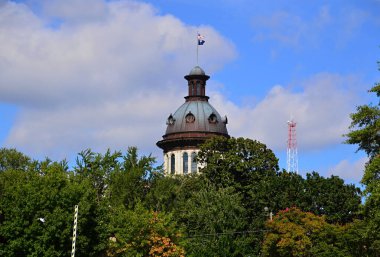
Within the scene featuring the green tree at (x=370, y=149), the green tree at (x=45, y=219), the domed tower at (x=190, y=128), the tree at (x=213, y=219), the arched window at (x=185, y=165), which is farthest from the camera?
the domed tower at (x=190, y=128)

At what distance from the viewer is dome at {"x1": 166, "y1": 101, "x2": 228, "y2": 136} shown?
107 meters

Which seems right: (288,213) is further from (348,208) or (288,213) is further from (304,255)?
(348,208)

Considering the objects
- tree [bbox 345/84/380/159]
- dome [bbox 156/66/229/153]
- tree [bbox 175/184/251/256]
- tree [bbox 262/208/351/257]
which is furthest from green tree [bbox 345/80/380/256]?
dome [bbox 156/66/229/153]

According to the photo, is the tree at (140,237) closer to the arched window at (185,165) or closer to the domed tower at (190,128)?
the domed tower at (190,128)

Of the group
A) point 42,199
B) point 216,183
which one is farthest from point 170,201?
point 42,199

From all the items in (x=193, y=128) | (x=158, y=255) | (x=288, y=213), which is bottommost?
(x=158, y=255)

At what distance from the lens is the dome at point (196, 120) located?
10706 centimetres

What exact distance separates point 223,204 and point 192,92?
4318 cm

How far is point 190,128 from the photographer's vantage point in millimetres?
106812

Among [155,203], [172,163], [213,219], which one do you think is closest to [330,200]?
[213,219]

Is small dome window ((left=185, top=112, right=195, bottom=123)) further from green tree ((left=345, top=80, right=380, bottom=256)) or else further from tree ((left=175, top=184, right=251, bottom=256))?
green tree ((left=345, top=80, right=380, bottom=256))

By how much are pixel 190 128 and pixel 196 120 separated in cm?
140

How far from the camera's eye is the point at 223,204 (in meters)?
70.3

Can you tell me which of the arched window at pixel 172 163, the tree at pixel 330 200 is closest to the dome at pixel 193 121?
the arched window at pixel 172 163
